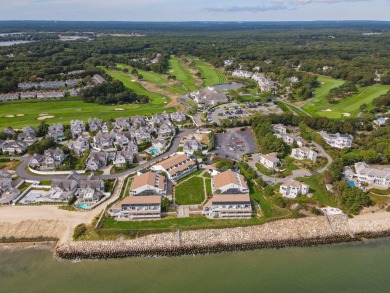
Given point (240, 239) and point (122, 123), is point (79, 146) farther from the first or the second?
point (240, 239)

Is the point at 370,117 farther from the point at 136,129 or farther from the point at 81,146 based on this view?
the point at 81,146

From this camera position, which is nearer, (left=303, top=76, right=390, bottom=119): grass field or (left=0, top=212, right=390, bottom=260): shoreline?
(left=0, top=212, right=390, bottom=260): shoreline

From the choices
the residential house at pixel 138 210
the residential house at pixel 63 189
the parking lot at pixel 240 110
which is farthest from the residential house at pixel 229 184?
the parking lot at pixel 240 110

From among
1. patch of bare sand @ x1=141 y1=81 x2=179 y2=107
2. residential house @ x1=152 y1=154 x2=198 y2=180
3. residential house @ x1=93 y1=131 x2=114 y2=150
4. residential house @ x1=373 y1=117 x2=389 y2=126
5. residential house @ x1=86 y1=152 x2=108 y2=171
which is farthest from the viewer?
patch of bare sand @ x1=141 y1=81 x2=179 y2=107

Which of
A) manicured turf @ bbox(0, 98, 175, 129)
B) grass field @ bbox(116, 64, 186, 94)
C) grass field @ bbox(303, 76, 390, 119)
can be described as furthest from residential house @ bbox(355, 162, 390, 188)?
grass field @ bbox(116, 64, 186, 94)

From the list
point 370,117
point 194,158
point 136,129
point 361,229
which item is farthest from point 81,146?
point 370,117

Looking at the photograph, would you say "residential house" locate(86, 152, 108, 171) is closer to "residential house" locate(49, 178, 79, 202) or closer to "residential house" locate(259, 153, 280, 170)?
"residential house" locate(49, 178, 79, 202)
